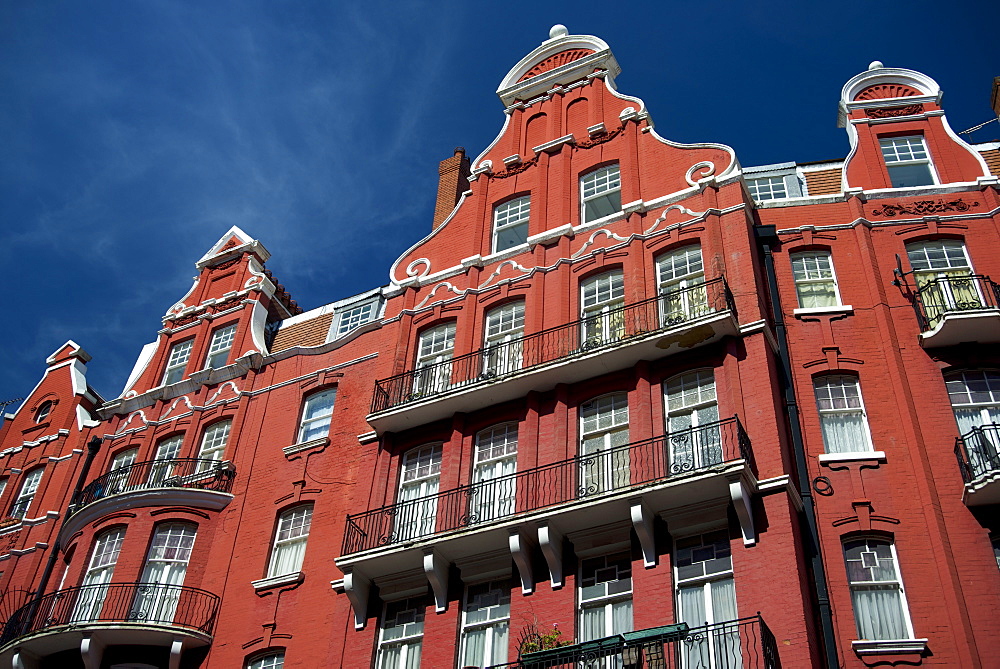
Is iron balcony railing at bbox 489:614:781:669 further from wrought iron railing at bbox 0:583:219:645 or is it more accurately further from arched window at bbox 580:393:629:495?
wrought iron railing at bbox 0:583:219:645

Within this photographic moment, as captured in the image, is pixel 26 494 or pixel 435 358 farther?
pixel 26 494

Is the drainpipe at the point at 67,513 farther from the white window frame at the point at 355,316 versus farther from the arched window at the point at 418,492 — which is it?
the arched window at the point at 418,492

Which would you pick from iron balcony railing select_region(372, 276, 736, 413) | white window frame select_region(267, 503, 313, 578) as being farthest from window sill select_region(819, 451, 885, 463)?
white window frame select_region(267, 503, 313, 578)

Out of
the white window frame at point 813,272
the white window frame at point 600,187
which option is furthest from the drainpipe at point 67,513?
the white window frame at point 813,272

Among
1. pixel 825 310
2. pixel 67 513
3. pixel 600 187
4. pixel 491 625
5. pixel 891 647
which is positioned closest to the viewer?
pixel 891 647

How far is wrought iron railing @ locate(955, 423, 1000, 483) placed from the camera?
1912 centimetres

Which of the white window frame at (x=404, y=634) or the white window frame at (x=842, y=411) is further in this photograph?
the white window frame at (x=404, y=634)

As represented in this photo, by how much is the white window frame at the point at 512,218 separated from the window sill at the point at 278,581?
1009 centimetres

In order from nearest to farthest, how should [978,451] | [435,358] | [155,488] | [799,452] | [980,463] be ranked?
[980,463] → [978,451] → [799,452] → [435,358] → [155,488]

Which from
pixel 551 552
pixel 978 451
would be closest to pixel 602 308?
pixel 551 552

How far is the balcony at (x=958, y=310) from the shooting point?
21.2 metres

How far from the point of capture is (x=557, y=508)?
66.3ft

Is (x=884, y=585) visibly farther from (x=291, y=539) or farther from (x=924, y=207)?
(x=291, y=539)

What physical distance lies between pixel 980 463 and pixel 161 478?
20814 millimetres
